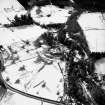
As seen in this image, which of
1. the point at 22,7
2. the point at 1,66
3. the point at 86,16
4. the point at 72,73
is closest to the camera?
the point at 72,73

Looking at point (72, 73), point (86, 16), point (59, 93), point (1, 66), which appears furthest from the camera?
point (86, 16)

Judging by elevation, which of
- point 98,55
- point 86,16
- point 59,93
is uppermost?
point 86,16

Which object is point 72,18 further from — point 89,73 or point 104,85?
point 104,85

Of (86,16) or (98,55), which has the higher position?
(86,16)

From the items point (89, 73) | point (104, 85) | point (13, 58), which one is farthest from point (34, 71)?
point (104, 85)

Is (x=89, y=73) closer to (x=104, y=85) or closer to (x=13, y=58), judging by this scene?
(x=104, y=85)

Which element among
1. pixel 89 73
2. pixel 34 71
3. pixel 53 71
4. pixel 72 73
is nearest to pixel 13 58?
pixel 34 71

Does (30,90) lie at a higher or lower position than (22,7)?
lower

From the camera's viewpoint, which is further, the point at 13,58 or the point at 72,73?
the point at 13,58

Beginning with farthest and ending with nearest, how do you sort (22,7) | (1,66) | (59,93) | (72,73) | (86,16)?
1. (22,7)
2. (86,16)
3. (1,66)
4. (72,73)
5. (59,93)
